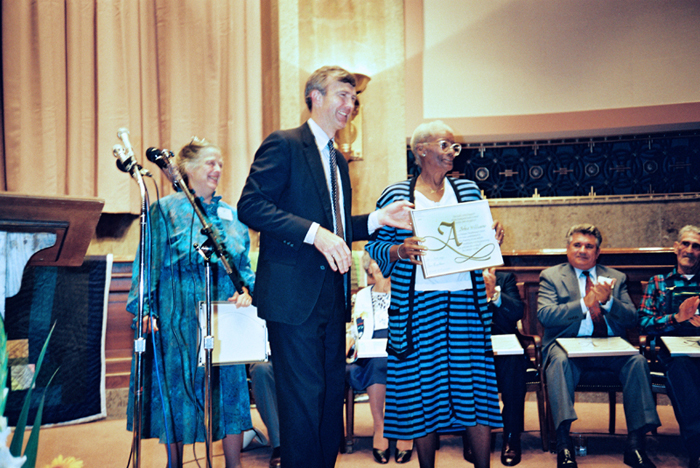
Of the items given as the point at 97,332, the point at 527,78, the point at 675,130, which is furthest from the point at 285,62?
the point at 675,130

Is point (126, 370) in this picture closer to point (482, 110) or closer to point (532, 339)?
point (532, 339)

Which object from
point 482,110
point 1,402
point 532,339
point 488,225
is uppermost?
point 482,110

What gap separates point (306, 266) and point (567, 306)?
213 centimetres

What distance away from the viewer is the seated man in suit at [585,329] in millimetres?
2863

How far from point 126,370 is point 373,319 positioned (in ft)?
6.51

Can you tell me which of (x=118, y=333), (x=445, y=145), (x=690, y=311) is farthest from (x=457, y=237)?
(x=118, y=333)

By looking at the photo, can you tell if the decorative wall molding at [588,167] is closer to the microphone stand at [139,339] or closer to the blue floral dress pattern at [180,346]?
the blue floral dress pattern at [180,346]

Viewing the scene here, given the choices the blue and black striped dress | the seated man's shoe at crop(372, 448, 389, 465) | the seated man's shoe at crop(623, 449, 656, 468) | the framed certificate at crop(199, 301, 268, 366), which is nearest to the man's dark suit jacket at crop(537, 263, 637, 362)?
the seated man's shoe at crop(623, 449, 656, 468)

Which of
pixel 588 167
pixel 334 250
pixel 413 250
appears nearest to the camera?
pixel 334 250

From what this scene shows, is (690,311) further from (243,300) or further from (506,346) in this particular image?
(243,300)

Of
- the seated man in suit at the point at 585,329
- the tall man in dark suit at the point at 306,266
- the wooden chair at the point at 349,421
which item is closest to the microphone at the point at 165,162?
the tall man in dark suit at the point at 306,266

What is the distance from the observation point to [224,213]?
2658mm

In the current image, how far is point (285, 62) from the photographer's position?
520 cm

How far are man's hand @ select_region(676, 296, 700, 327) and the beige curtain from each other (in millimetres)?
3587
